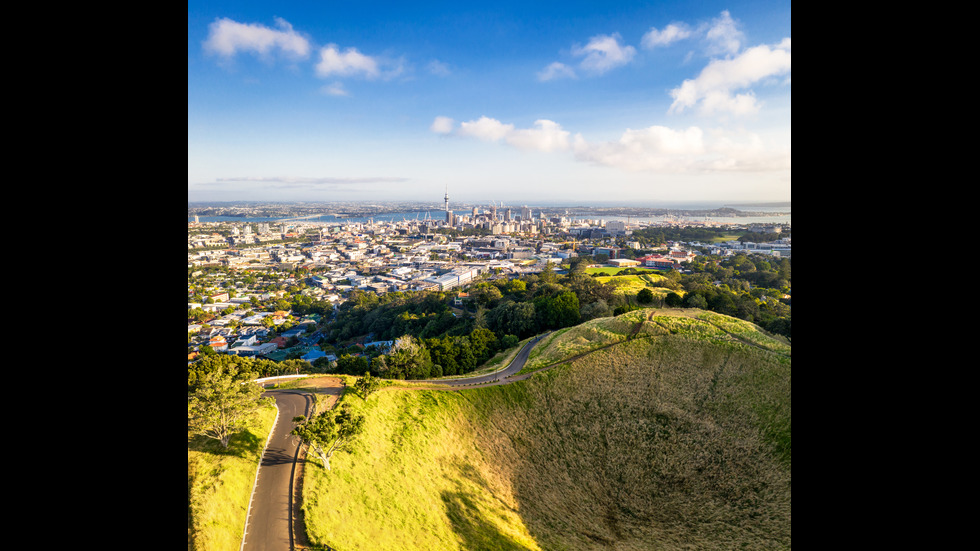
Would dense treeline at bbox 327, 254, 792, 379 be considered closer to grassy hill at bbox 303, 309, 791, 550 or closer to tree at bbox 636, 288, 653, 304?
tree at bbox 636, 288, 653, 304

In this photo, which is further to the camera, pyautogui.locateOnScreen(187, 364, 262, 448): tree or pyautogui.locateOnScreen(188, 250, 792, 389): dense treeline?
pyautogui.locateOnScreen(188, 250, 792, 389): dense treeline

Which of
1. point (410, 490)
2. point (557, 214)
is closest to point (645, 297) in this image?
point (410, 490)

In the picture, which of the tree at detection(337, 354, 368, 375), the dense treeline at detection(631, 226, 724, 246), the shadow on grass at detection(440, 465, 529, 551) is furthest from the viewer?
the dense treeline at detection(631, 226, 724, 246)

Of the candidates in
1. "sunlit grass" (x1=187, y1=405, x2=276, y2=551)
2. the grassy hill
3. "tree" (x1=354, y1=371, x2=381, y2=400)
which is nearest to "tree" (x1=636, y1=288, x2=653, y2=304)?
the grassy hill

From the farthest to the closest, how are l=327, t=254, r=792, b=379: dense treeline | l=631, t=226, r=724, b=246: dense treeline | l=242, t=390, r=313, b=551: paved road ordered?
l=631, t=226, r=724, b=246: dense treeline, l=327, t=254, r=792, b=379: dense treeline, l=242, t=390, r=313, b=551: paved road
